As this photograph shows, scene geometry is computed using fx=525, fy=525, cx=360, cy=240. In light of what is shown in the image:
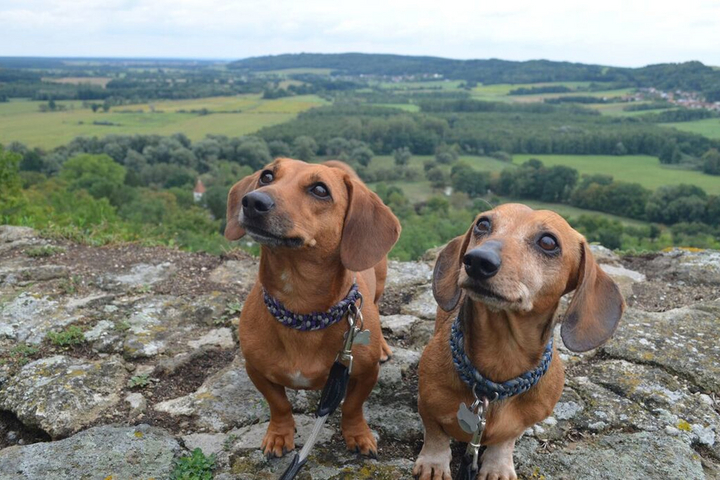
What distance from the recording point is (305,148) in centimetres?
5884

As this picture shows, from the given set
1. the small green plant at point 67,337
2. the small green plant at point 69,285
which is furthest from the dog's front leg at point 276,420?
the small green plant at point 69,285

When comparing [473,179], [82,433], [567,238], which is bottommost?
[473,179]

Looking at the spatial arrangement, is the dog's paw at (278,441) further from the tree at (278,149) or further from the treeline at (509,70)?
the treeline at (509,70)

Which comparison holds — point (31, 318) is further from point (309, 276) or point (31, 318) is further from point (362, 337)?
point (362, 337)

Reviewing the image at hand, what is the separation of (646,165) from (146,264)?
2037 inches

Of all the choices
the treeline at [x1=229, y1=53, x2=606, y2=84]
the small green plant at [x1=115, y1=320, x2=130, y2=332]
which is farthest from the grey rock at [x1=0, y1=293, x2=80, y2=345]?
the treeline at [x1=229, y1=53, x2=606, y2=84]

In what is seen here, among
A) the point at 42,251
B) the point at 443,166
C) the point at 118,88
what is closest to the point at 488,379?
the point at 42,251

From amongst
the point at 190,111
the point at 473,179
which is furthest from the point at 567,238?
the point at 190,111

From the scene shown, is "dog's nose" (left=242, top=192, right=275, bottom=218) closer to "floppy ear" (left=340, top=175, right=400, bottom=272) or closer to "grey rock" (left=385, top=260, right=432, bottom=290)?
"floppy ear" (left=340, top=175, right=400, bottom=272)

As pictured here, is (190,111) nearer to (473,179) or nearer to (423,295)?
(473,179)

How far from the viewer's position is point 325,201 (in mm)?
3213

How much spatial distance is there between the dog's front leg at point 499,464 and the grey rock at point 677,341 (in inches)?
67.0

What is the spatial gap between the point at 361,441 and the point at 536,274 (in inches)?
62.2

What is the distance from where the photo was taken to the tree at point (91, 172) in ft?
142
